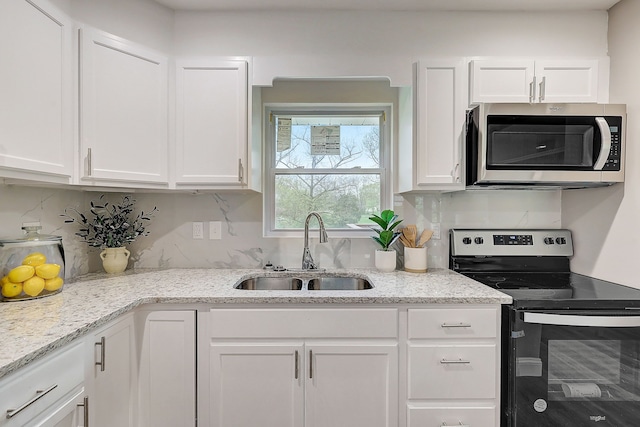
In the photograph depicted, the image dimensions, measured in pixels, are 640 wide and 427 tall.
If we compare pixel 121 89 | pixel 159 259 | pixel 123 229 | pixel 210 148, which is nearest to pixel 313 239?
pixel 210 148

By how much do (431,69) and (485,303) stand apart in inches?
50.7

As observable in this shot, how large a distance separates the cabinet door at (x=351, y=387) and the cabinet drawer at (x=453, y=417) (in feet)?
0.38

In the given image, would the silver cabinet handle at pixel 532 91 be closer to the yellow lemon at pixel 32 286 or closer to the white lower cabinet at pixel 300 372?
the white lower cabinet at pixel 300 372

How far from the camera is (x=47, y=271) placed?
144 centimetres

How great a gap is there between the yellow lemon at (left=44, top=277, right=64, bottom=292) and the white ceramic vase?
0.43 meters

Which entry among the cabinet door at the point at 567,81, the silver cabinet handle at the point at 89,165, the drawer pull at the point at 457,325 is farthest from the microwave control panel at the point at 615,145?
the silver cabinet handle at the point at 89,165

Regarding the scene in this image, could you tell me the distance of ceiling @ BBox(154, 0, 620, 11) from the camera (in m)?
1.82

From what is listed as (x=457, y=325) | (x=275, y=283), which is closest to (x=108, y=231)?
(x=275, y=283)

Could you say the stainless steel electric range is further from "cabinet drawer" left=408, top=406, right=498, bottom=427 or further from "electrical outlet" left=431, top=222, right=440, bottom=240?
"electrical outlet" left=431, top=222, right=440, bottom=240

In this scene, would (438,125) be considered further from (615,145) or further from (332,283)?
(332,283)

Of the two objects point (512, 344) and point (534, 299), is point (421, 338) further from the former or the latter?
point (534, 299)

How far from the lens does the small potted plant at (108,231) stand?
75.6 inches

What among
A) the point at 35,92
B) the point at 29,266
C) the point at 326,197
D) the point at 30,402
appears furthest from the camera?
the point at 326,197

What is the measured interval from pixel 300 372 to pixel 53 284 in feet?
3.97
